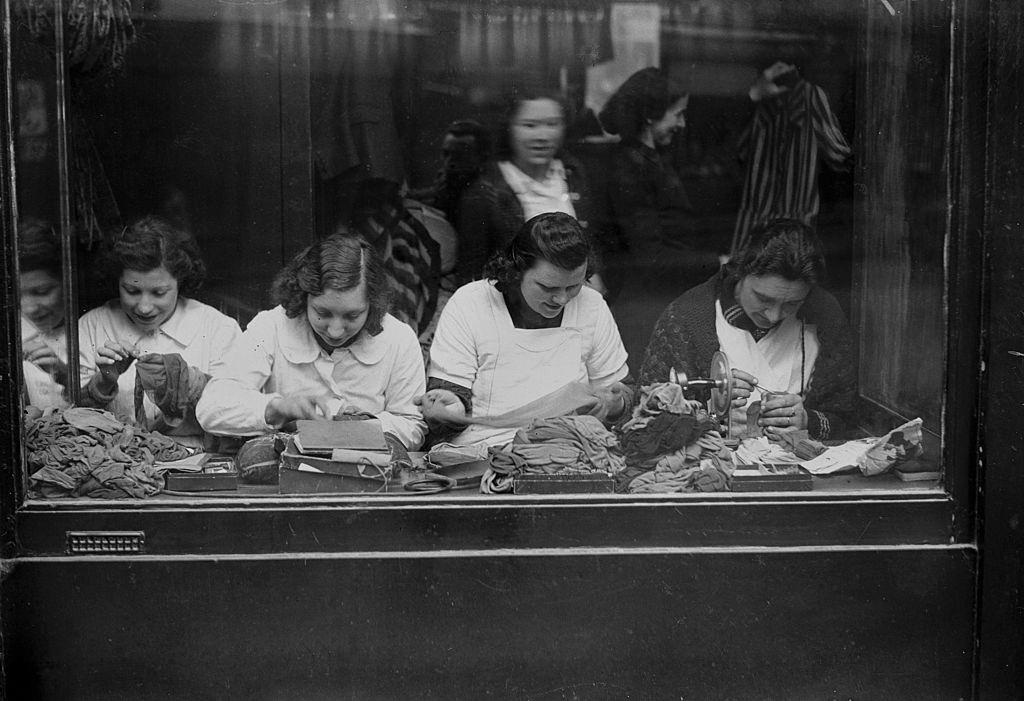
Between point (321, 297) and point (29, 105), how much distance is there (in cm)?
111

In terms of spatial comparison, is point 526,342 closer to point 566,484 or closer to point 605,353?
point 605,353

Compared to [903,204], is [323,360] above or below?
below

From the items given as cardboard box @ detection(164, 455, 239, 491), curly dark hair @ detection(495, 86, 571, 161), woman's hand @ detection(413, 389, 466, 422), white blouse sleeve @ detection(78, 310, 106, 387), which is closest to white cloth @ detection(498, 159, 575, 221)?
curly dark hair @ detection(495, 86, 571, 161)

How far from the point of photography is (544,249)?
3746mm

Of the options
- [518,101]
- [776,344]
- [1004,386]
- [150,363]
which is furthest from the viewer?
[776,344]

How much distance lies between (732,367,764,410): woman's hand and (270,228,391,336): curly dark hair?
126 cm

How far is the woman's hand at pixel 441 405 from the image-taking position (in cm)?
378

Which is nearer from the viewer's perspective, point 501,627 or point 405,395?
point 501,627

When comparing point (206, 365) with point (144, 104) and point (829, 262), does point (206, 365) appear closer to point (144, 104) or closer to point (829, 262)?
point (144, 104)

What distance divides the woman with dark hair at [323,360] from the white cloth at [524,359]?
0.55 ft

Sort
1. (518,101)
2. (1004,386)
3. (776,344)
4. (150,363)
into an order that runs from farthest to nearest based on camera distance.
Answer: (776,344)
(150,363)
(518,101)
(1004,386)

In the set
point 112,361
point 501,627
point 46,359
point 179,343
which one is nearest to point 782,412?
point 501,627

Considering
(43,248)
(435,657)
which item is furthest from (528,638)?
(43,248)

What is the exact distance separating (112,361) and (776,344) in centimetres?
232
